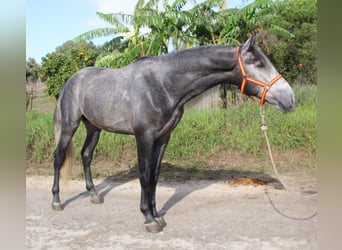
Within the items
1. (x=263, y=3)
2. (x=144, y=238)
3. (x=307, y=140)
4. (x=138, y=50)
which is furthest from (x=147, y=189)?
(x=263, y=3)

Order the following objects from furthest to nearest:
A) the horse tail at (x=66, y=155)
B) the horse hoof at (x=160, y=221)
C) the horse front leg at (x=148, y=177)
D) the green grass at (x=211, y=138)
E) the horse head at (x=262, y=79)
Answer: the green grass at (x=211, y=138) < the horse tail at (x=66, y=155) < the horse hoof at (x=160, y=221) < the horse front leg at (x=148, y=177) < the horse head at (x=262, y=79)

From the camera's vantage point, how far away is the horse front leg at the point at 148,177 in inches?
135

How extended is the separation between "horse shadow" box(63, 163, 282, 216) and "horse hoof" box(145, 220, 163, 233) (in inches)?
47.3

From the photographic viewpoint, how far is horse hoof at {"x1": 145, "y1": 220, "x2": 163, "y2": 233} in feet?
11.3

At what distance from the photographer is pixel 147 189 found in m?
3.54

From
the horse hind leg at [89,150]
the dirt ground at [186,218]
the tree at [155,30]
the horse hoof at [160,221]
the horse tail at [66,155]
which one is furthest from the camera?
the tree at [155,30]

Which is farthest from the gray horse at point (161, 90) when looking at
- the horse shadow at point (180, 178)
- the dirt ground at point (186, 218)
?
the horse shadow at point (180, 178)

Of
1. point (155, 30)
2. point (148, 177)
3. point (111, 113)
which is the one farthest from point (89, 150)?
point (155, 30)

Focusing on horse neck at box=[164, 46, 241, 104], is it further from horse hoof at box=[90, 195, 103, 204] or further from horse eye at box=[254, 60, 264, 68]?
horse hoof at box=[90, 195, 103, 204]

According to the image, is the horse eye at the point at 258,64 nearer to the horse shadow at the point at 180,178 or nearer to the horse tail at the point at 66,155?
the horse shadow at the point at 180,178

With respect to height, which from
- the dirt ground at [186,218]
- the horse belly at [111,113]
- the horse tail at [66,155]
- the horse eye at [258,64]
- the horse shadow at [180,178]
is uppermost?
the horse eye at [258,64]

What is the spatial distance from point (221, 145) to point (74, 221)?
4.06 metres

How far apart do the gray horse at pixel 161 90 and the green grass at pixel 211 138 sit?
3.20 metres
